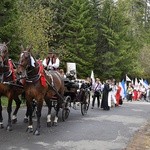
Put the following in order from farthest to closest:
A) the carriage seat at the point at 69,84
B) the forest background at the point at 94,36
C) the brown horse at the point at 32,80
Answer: the forest background at the point at 94,36, the carriage seat at the point at 69,84, the brown horse at the point at 32,80

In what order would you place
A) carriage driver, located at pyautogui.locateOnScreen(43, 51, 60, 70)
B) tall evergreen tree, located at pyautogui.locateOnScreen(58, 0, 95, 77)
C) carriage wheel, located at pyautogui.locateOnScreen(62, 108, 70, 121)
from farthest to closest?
tall evergreen tree, located at pyautogui.locateOnScreen(58, 0, 95, 77), carriage wheel, located at pyautogui.locateOnScreen(62, 108, 70, 121), carriage driver, located at pyautogui.locateOnScreen(43, 51, 60, 70)

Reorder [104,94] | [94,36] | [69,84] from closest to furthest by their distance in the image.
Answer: [69,84] → [104,94] → [94,36]

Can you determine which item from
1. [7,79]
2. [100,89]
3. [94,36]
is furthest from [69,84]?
[94,36]

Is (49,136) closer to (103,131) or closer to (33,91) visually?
(33,91)

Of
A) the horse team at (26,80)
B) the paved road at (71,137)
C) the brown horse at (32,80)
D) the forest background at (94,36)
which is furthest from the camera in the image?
the forest background at (94,36)

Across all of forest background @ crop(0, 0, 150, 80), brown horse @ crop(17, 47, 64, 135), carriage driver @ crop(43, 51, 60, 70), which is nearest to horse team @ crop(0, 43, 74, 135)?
brown horse @ crop(17, 47, 64, 135)

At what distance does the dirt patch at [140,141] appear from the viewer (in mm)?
11194

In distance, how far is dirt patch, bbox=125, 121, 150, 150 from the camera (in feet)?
36.7

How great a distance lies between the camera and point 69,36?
5366cm

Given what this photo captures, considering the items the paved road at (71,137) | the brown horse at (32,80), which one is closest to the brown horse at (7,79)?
the brown horse at (32,80)

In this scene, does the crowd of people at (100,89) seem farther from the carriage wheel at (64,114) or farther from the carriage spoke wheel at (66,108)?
the carriage wheel at (64,114)

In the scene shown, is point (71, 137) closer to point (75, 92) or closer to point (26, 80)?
point (26, 80)

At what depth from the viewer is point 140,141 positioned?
1227 centimetres

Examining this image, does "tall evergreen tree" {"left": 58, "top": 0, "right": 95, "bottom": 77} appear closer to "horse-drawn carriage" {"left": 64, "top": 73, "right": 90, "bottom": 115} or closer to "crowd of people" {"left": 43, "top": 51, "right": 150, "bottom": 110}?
"crowd of people" {"left": 43, "top": 51, "right": 150, "bottom": 110}
